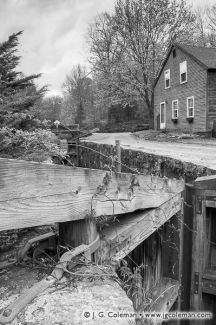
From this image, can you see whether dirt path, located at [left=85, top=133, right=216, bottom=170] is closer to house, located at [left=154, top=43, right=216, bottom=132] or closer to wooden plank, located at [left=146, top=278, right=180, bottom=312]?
wooden plank, located at [left=146, top=278, right=180, bottom=312]

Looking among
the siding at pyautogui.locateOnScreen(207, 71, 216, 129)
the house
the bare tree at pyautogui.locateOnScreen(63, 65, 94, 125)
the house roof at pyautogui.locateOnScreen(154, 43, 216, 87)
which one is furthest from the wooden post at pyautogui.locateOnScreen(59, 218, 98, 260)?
the bare tree at pyautogui.locateOnScreen(63, 65, 94, 125)

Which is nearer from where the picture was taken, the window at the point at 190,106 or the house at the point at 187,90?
the house at the point at 187,90

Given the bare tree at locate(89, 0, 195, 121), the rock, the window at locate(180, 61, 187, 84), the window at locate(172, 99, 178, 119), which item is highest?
the bare tree at locate(89, 0, 195, 121)

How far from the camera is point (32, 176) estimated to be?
1.51 meters

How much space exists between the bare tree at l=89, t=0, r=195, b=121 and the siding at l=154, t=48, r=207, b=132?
3825mm

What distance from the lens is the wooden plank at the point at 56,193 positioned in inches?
57.4

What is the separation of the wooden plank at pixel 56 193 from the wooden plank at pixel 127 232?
215 millimetres

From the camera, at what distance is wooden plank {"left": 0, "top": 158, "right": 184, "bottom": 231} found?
57.4 inches

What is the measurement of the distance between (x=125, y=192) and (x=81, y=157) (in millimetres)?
13012

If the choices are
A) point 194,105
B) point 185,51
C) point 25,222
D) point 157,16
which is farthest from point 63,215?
point 157,16

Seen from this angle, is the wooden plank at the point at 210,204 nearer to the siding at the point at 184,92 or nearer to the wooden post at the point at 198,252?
the wooden post at the point at 198,252

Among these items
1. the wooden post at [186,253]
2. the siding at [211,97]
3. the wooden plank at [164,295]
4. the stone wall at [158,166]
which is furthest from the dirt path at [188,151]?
the siding at [211,97]

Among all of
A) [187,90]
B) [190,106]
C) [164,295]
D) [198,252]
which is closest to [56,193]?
[164,295]

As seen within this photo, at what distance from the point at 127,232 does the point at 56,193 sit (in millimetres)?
979
